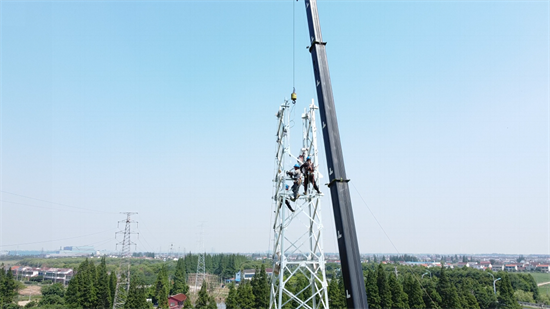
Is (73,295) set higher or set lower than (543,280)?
higher

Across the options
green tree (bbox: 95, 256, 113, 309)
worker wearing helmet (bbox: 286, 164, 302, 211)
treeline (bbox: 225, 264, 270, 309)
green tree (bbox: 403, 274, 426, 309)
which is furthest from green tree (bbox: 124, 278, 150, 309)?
worker wearing helmet (bbox: 286, 164, 302, 211)

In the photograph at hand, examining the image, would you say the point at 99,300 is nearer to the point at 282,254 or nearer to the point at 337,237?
the point at 282,254

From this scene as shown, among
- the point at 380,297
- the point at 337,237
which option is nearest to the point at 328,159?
the point at 337,237

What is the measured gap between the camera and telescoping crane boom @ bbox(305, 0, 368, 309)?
6.39 metres

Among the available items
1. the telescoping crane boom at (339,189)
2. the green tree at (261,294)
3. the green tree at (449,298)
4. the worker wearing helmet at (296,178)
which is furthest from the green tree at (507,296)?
the telescoping crane boom at (339,189)

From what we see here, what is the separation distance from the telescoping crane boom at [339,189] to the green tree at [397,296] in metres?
27.9

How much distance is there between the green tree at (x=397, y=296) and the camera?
3106 centimetres

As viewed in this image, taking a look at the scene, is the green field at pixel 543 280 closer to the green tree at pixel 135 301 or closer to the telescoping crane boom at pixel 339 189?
the green tree at pixel 135 301

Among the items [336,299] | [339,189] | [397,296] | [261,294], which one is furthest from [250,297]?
[339,189]

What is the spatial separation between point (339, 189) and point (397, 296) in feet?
96.1

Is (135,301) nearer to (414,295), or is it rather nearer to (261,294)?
(261,294)

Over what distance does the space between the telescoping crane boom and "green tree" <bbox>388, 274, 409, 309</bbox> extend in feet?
91.5

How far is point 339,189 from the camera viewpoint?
6.82 metres

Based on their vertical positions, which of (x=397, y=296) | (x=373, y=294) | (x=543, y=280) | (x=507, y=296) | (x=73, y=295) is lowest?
(x=543, y=280)
